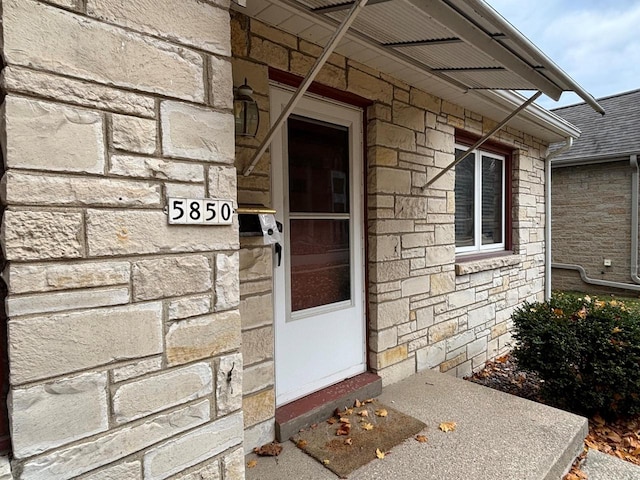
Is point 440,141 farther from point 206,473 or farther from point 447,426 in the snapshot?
point 206,473

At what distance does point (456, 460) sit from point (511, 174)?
3999mm

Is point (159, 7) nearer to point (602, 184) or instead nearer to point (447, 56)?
point (447, 56)

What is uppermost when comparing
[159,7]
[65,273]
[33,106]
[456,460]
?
[159,7]

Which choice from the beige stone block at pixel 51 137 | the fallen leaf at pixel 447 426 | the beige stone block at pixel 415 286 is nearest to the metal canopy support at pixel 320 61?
the beige stone block at pixel 51 137

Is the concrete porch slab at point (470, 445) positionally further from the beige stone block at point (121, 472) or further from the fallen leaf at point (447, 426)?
the beige stone block at point (121, 472)

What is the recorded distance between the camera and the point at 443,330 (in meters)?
3.60

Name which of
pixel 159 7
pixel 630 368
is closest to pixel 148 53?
pixel 159 7

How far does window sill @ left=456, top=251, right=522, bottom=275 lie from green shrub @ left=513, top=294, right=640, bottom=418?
712 millimetres

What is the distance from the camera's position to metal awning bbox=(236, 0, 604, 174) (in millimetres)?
1766

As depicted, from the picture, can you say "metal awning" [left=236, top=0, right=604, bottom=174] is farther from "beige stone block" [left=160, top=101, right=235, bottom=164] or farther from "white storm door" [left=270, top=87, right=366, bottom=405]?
"beige stone block" [left=160, top=101, right=235, bottom=164]

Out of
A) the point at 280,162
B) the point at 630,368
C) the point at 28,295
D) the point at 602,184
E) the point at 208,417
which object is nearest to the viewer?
the point at 28,295

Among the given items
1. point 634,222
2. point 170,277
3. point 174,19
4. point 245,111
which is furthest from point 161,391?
point 634,222

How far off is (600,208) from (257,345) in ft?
31.6

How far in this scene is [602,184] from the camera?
28.4ft
